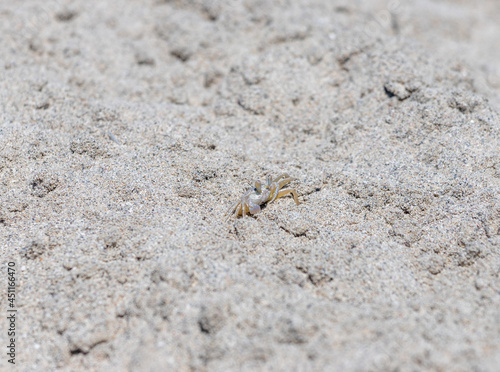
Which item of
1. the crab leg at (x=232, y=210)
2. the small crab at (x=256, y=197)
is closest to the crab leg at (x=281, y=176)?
the small crab at (x=256, y=197)

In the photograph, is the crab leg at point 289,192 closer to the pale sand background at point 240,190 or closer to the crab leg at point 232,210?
the pale sand background at point 240,190

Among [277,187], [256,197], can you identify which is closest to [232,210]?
[256,197]

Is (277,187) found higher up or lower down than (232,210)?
higher up

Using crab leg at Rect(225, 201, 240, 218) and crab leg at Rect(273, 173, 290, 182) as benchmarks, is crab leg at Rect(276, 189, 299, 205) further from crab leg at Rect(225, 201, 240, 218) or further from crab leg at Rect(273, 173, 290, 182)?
crab leg at Rect(225, 201, 240, 218)

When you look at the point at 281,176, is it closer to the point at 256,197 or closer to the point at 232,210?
the point at 256,197

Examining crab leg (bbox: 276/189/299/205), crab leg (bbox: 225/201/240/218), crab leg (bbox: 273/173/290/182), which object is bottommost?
crab leg (bbox: 225/201/240/218)

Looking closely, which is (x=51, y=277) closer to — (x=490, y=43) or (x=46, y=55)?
(x=46, y=55)

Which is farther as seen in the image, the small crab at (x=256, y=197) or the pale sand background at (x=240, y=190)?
the small crab at (x=256, y=197)

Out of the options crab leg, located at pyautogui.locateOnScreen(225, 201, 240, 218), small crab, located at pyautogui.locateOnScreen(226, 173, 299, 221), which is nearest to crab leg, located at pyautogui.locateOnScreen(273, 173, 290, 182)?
small crab, located at pyautogui.locateOnScreen(226, 173, 299, 221)

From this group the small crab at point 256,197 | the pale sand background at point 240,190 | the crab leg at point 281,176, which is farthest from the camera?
the crab leg at point 281,176
